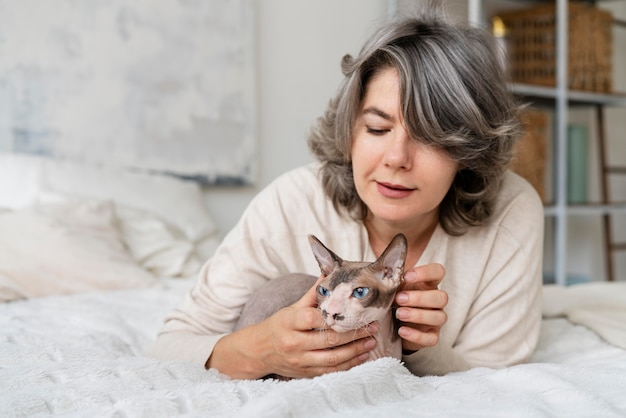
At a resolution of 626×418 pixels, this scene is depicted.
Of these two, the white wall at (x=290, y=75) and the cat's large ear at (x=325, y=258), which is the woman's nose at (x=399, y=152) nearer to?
the cat's large ear at (x=325, y=258)

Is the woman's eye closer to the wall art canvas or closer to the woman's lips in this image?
the woman's lips

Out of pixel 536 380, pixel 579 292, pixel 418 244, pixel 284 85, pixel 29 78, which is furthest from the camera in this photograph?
pixel 284 85

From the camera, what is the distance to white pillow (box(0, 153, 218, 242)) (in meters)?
2.20

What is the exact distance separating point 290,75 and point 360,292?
240 centimetres

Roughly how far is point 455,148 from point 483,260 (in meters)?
0.24

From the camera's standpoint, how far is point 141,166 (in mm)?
2689

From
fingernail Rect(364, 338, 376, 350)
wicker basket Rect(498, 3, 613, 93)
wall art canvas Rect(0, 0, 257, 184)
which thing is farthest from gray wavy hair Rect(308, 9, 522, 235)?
wicker basket Rect(498, 3, 613, 93)

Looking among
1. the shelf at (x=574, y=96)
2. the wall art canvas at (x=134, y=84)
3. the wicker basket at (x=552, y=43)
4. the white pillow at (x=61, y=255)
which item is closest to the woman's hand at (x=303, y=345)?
the white pillow at (x=61, y=255)

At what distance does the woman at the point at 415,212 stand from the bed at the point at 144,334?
103mm

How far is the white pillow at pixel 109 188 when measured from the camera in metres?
2.20

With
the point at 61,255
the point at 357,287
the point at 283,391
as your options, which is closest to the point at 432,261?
the point at 357,287

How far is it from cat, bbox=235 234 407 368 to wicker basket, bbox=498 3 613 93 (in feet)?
9.36

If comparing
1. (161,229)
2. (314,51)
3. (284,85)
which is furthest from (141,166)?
(314,51)

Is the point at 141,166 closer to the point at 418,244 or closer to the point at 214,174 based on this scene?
the point at 214,174
